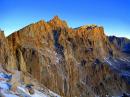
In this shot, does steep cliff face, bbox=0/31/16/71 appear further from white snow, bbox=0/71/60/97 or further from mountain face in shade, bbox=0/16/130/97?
white snow, bbox=0/71/60/97

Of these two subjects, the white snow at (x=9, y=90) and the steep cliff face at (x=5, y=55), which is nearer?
the white snow at (x=9, y=90)

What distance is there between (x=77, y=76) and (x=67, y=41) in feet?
61.0

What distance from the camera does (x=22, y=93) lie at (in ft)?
274

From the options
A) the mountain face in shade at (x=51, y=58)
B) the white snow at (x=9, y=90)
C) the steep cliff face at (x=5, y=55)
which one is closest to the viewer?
the white snow at (x=9, y=90)

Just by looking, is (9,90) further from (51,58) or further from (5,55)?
(51,58)

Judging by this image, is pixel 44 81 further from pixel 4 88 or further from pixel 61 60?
pixel 4 88

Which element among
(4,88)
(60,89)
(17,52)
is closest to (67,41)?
(60,89)

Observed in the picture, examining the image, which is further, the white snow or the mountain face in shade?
the mountain face in shade

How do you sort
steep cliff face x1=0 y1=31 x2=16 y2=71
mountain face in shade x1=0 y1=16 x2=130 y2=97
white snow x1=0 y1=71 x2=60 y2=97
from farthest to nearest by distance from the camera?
mountain face in shade x1=0 y1=16 x2=130 y2=97 < steep cliff face x1=0 y1=31 x2=16 y2=71 < white snow x1=0 y1=71 x2=60 y2=97

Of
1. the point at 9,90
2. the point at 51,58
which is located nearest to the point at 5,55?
the point at 9,90

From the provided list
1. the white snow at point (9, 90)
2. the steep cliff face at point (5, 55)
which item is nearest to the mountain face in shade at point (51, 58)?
the steep cliff face at point (5, 55)

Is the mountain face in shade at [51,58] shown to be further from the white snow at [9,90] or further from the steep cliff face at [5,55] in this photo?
the white snow at [9,90]

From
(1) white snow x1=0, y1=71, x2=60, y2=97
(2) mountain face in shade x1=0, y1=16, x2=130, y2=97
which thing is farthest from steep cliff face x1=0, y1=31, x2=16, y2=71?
(1) white snow x1=0, y1=71, x2=60, y2=97

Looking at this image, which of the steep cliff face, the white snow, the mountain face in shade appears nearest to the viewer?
the white snow
